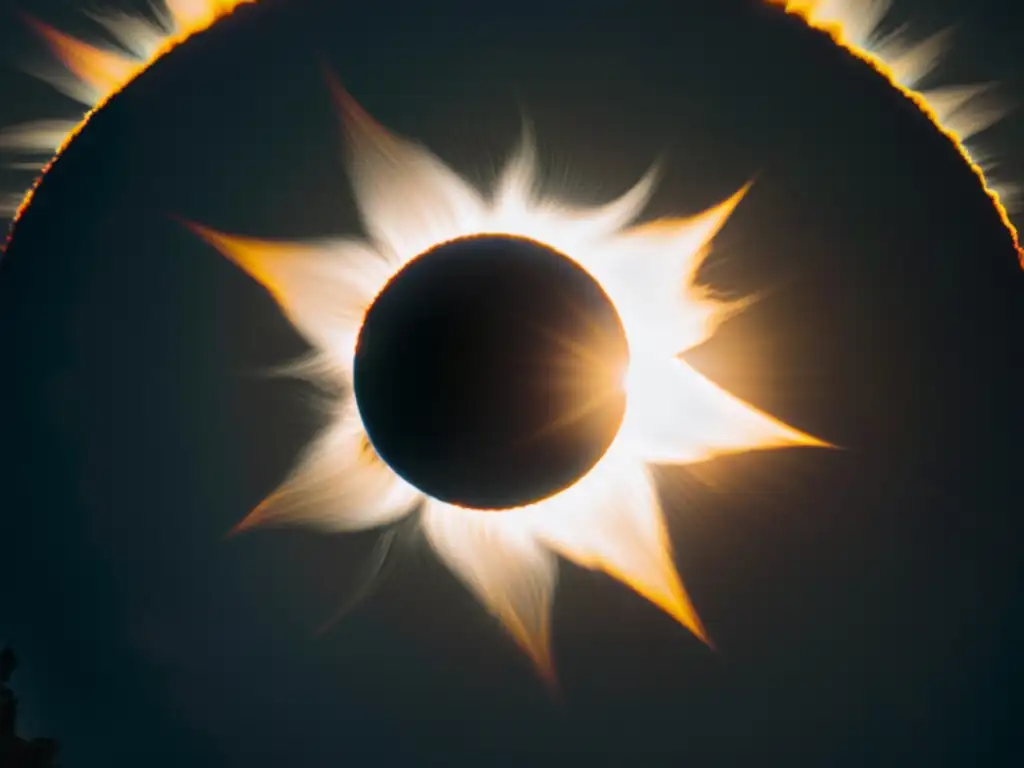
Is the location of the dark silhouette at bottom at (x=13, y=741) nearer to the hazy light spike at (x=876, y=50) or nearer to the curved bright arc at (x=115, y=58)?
the curved bright arc at (x=115, y=58)

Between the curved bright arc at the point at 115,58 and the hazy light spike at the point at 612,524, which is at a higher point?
the curved bright arc at the point at 115,58

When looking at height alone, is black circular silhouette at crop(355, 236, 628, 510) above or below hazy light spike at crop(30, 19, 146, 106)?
below

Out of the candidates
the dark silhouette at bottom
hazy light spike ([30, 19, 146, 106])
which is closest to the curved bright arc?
hazy light spike ([30, 19, 146, 106])

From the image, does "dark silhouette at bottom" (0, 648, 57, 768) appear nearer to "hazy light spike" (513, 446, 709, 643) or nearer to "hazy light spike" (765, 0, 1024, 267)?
"hazy light spike" (513, 446, 709, 643)

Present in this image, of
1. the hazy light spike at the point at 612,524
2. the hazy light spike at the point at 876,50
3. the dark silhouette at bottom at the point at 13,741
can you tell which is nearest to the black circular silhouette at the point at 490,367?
the hazy light spike at the point at 612,524

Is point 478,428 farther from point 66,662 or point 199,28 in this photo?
point 66,662

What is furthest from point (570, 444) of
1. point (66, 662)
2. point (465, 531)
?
point (66, 662)

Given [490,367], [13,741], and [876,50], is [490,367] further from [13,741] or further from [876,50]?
[13,741]
